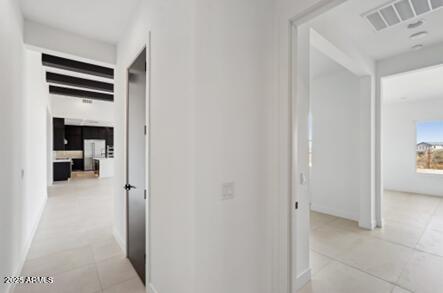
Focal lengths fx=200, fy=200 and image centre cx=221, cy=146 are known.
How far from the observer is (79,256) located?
2646mm

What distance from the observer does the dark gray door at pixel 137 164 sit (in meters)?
2.20

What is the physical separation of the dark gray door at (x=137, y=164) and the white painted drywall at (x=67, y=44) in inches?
36.2

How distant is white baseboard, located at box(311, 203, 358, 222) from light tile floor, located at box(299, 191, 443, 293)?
6.2 inches

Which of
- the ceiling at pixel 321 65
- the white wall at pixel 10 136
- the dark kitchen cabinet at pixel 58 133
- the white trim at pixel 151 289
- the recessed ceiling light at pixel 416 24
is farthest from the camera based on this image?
the dark kitchen cabinet at pixel 58 133

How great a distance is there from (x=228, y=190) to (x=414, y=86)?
6167 mm

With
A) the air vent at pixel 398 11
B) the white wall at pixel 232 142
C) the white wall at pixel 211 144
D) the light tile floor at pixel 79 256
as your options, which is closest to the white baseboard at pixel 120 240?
the light tile floor at pixel 79 256

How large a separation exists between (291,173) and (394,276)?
195 cm

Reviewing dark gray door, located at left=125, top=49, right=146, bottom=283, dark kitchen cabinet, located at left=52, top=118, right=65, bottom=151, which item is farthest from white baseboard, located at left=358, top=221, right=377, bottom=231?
dark kitchen cabinet, located at left=52, top=118, right=65, bottom=151

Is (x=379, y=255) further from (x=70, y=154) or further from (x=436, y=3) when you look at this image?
(x=70, y=154)

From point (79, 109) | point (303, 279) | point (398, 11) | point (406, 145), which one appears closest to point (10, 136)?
point (303, 279)

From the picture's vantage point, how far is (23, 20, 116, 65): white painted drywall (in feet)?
8.80

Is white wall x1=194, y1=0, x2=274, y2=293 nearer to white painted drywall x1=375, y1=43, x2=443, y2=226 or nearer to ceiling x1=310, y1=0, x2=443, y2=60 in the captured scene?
ceiling x1=310, y1=0, x2=443, y2=60

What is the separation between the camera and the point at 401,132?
262 inches

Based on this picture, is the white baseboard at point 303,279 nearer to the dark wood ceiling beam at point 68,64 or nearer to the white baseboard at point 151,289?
the white baseboard at point 151,289
